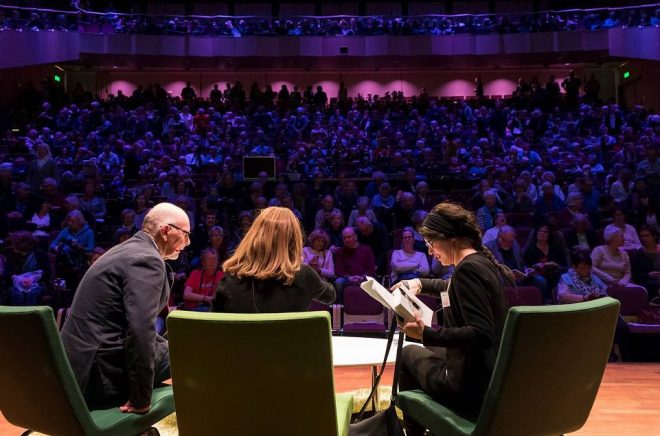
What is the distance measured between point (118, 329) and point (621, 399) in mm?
2849

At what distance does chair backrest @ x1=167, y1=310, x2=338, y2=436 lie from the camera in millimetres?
1856

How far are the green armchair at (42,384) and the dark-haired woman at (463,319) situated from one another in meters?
1.09

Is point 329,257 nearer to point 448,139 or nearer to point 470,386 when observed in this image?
point 470,386

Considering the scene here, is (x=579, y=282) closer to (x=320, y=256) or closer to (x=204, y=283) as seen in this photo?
(x=320, y=256)

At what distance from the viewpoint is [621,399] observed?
146 inches

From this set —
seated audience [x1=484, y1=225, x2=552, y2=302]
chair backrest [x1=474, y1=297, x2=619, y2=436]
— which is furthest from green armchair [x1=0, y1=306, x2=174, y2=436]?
seated audience [x1=484, y1=225, x2=552, y2=302]

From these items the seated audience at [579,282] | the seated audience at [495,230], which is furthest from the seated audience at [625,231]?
the seated audience at [579,282]

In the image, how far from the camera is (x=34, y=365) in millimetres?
2129

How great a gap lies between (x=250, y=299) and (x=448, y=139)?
9223 mm

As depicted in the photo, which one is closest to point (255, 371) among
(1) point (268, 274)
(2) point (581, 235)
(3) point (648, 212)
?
(1) point (268, 274)

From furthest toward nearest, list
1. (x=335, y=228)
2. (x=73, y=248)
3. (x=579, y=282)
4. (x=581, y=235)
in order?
(x=335, y=228)
(x=581, y=235)
(x=73, y=248)
(x=579, y=282)

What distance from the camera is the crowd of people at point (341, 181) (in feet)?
19.6

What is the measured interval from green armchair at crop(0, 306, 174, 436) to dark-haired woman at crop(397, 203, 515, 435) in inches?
42.8

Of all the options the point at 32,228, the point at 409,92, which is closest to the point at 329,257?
the point at 32,228
